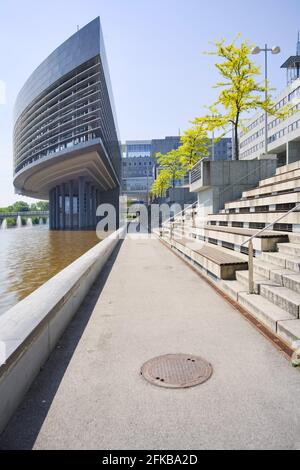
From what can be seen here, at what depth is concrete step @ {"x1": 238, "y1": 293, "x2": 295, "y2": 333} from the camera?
4.82m

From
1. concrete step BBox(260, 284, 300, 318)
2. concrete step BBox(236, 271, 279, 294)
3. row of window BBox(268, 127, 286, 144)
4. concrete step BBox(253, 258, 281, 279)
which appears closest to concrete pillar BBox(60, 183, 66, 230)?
row of window BBox(268, 127, 286, 144)

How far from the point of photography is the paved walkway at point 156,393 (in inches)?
103

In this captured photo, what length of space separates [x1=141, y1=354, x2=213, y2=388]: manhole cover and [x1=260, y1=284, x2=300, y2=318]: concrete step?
68.8 inches

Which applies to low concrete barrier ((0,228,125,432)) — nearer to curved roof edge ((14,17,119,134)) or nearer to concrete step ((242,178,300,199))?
concrete step ((242,178,300,199))

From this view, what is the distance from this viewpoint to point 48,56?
49.2m

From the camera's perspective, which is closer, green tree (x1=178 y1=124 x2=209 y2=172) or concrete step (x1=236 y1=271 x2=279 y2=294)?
concrete step (x1=236 y1=271 x2=279 y2=294)

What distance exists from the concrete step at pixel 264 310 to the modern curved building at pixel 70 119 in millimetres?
37830

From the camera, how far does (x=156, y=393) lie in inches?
131

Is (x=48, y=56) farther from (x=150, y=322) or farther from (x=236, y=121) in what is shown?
(x=150, y=322)

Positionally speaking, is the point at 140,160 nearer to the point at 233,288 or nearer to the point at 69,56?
the point at 69,56

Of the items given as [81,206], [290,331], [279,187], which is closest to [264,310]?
[290,331]

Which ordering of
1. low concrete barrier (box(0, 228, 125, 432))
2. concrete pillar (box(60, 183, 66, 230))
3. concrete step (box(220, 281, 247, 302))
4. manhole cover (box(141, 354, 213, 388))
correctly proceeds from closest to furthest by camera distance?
low concrete barrier (box(0, 228, 125, 432))
manhole cover (box(141, 354, 213, 388))
concrete step (box(220, 281, 247, 302))
concrete pillar (box(60, 183, 66, 230))

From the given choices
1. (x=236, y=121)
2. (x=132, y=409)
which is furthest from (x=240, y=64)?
(x=132, y=409)
